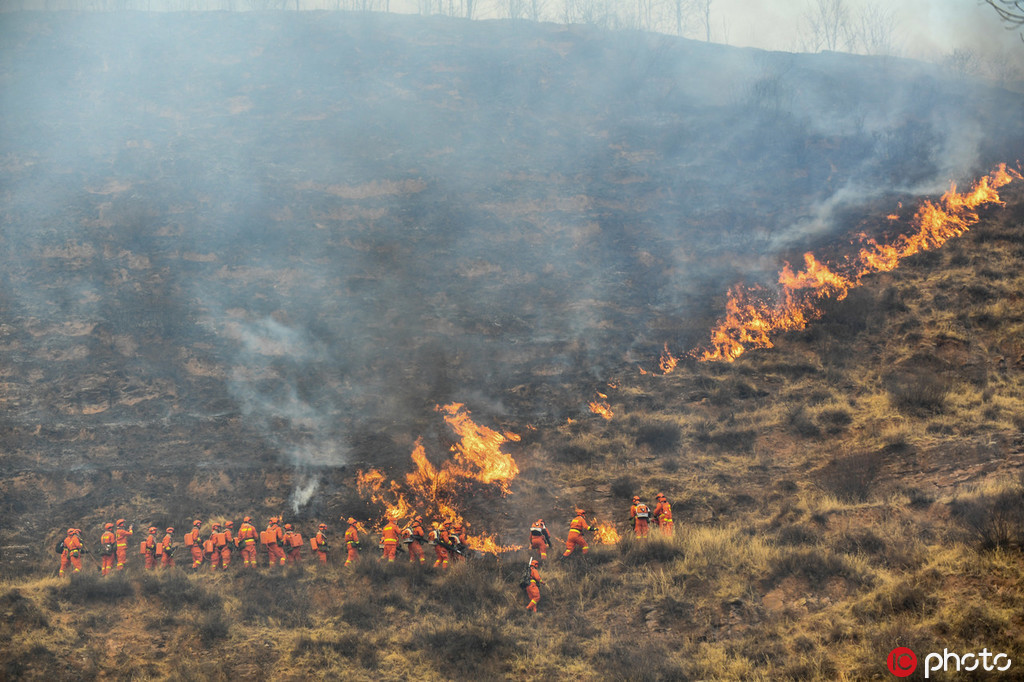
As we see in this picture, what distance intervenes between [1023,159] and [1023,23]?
22200mm

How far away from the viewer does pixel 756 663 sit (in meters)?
10.4

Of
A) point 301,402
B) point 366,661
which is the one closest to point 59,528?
point 301,402

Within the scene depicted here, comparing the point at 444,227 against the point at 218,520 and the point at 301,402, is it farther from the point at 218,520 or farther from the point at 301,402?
the point at 218,520

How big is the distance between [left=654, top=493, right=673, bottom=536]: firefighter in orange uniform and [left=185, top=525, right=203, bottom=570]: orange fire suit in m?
10.4

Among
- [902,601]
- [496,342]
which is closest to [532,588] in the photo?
[902,601]

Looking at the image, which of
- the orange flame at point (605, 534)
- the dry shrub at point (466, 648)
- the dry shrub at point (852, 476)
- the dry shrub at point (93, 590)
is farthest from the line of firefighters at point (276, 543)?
the dry shrub at point (852, 476)

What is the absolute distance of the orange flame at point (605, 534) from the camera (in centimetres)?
1630

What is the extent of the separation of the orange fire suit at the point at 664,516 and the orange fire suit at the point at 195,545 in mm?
10426

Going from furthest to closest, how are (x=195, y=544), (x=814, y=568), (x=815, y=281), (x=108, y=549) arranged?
(x=815, y=281) < (x=195, y=544) < (x=108, y=549) < (x=814, y=568)

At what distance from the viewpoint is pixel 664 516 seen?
16.0 m

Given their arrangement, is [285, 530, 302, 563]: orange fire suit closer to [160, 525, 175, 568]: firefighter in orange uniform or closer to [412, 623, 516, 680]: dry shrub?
[160, 525, 175, 568]: firefighter in orange uniform

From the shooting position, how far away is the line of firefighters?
15.8 metres

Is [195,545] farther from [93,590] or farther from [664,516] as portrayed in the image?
[664,516]

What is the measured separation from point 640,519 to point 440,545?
4.42 metres
